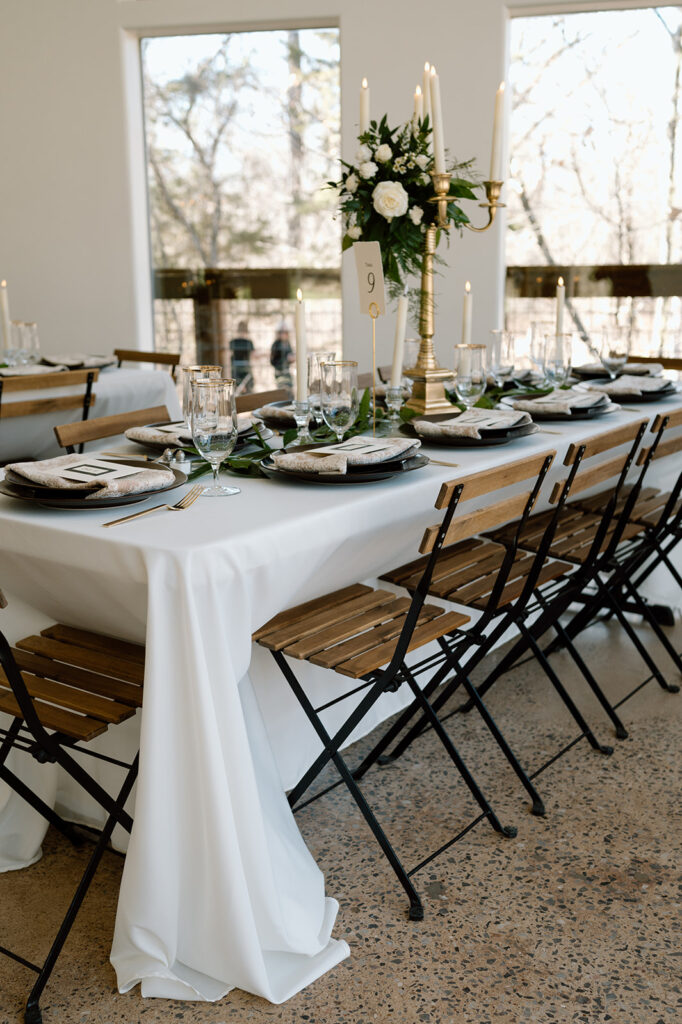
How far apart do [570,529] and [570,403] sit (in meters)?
0.41

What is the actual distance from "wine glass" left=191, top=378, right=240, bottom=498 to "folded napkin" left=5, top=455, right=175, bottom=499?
0.11 m

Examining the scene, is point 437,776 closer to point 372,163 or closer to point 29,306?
point 372,163

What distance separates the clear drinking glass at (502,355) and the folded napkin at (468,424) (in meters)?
0.66

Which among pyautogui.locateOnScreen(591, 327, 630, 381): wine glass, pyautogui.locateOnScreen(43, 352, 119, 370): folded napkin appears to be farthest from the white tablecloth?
pyautogui.locateOnScreen(591, 327, 630, 381): wine glass

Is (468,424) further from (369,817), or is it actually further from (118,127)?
(118,127)

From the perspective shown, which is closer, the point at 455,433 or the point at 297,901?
the point at 297,901

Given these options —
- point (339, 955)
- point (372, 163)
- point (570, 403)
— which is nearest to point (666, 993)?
point (339, 955)

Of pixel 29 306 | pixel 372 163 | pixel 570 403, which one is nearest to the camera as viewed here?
pixel 372 163

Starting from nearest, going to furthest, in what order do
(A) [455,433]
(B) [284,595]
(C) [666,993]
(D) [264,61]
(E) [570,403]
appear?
(C) [666,993]
(B) [284,595]
(A) [455,433]
(E) [570,403]
(D) [264,61]

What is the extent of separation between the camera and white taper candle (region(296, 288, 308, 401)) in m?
2.26

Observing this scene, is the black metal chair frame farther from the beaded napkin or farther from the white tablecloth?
the white tablecloth

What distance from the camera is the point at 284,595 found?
76.3 inches

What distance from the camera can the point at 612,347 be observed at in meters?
3.48

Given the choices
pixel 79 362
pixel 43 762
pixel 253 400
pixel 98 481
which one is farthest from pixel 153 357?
pixel 43 762
